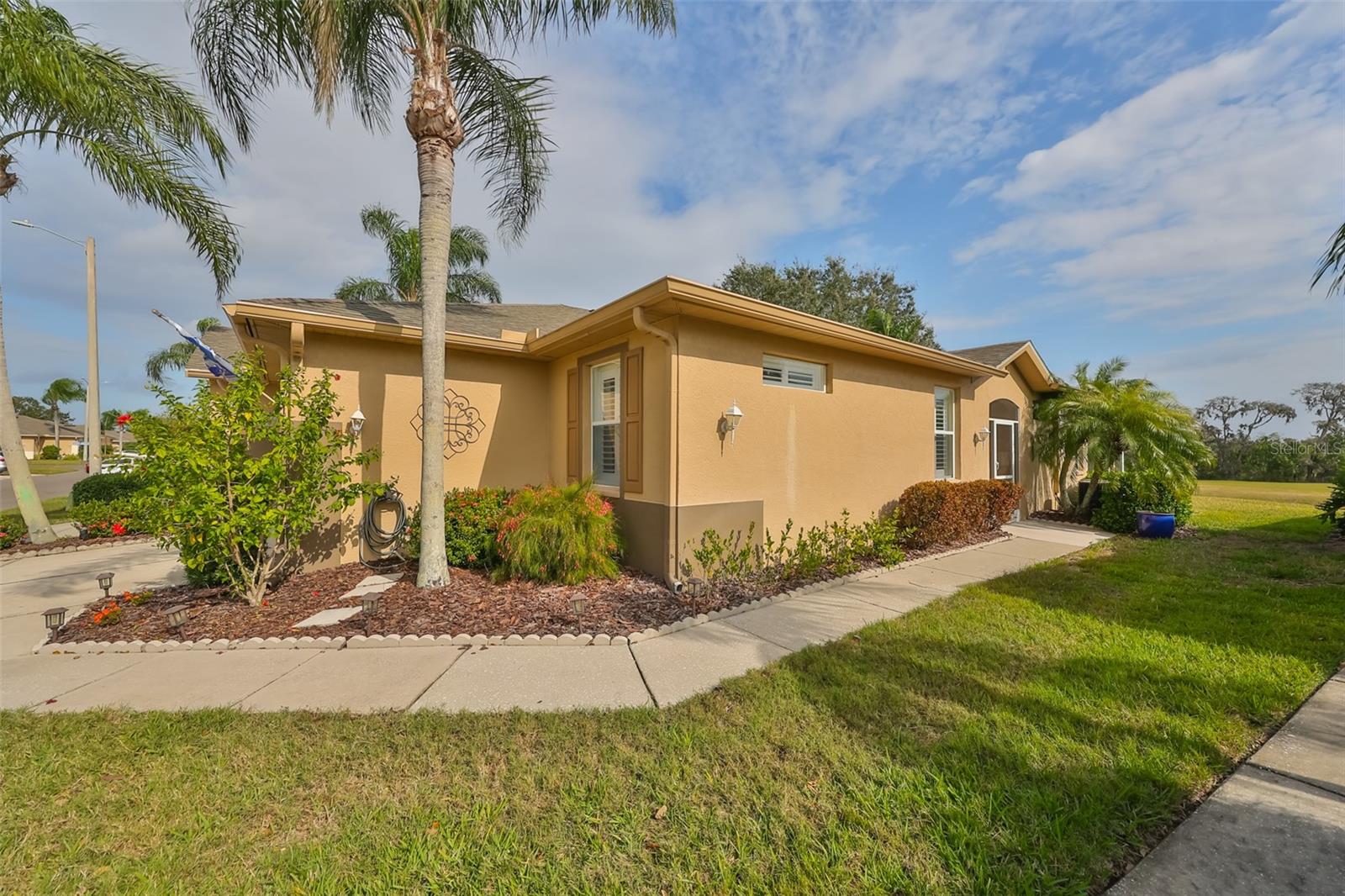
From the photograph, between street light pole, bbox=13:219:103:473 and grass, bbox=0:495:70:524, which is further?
street light pole, bbox=13:219:103:473

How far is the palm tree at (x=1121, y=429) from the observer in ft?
32.5

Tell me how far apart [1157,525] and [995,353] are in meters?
4.42

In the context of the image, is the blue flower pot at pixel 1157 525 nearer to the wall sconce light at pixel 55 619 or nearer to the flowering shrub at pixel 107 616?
the flowering shrub at pixel 107 616

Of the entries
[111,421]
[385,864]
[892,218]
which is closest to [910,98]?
[892,218]

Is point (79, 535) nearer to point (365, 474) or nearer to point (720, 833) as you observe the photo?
point (365, 474)

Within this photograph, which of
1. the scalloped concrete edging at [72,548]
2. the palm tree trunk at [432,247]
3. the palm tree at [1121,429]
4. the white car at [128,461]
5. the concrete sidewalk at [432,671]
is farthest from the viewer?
the palm tree at [1121,429]

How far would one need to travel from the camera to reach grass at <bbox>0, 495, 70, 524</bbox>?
11.8 meters

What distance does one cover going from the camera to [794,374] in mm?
7316

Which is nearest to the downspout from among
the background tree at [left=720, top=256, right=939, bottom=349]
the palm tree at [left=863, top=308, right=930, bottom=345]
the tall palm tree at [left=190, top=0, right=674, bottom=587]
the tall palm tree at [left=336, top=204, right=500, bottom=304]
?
the tall palm tree at [left=190, top=0, right=674, bottom=587]

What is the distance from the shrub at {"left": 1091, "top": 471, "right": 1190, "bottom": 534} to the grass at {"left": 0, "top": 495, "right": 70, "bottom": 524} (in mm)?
21725

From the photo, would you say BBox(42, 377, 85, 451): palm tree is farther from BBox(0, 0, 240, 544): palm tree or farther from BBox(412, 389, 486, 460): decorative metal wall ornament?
BBox(412, 389, 486, 460): decorative metal wall ornament

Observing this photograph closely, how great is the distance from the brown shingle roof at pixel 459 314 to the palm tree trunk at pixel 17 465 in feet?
17.8

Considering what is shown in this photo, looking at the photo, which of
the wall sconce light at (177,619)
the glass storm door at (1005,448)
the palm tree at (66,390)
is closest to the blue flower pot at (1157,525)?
the glass storm door at (1005,448)

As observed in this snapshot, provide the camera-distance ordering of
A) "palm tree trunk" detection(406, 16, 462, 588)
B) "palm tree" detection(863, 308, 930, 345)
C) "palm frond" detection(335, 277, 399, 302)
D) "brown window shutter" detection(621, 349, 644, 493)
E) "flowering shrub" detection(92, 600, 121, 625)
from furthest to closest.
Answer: "palm frond" detection(335, 277, 399, 302)
"palm tree" detection(863, 308, 930, 345)
"brown window shutter" detection(621, 349, 644, 493)
"palm tree trunk" detection(406, 16, 462, 588)
"flowering shrub" detection(92, 600, 121, 625)
